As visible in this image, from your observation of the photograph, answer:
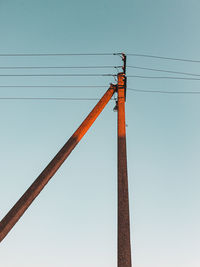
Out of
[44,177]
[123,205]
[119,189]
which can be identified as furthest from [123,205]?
[44,177]

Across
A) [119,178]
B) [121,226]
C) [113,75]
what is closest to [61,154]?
[119,178]

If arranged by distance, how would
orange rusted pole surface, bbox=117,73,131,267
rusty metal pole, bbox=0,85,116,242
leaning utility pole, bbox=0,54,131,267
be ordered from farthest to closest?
1. rusty metal pole, bbox=0,85,116,242
2. leaning utility pole, bbox=0,54,131,267
3. orange rusted pole surface, bbox=117,73,131,267

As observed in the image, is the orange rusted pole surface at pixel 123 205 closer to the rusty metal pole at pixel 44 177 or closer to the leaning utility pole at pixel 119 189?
the leaning utility pole at pixel 119 189

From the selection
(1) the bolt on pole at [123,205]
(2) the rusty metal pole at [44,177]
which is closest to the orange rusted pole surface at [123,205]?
(1) the bolt on pole at [123,205]

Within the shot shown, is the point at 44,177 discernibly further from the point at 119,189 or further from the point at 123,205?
the point at 123,205

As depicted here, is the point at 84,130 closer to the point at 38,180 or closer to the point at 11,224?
the point at 38,180

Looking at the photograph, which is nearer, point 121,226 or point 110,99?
point 121,226

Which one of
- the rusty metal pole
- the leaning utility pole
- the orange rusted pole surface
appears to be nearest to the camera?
the orange rusted pole surface

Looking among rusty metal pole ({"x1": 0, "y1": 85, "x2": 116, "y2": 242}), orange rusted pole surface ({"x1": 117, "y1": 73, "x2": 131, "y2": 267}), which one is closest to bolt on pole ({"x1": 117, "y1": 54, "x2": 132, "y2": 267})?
orange rusted pole surface ({"x1": 117, "y1": 73, "x2": 131, "y2": 267})

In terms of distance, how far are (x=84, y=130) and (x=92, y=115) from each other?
22.9 inches

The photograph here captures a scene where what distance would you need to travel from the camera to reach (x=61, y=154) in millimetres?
6406

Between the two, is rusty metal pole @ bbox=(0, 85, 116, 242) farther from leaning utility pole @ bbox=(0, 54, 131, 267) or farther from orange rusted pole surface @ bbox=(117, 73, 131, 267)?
orange rusted pole surface @ bbox=(117, 73, 131, 267)

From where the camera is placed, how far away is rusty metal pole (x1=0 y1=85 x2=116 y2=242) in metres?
5.23

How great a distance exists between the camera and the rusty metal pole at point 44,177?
206 inches
